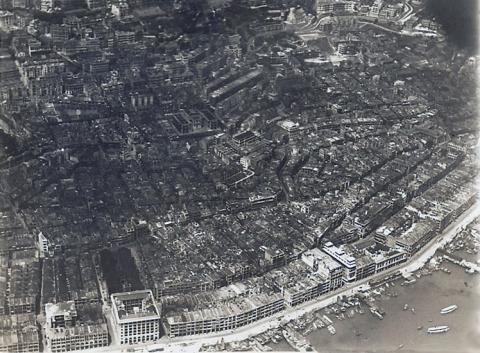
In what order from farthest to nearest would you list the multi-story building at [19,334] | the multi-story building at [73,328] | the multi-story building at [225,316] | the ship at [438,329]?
the ship at [438,329] < the multi-story building at [225,316] < the multi-story building at [73,328] < the multi-story building at [19,334]

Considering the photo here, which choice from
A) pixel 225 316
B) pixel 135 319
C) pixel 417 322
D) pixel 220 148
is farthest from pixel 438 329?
pixel 220 148

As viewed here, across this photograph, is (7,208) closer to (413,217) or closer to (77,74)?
(77,74)

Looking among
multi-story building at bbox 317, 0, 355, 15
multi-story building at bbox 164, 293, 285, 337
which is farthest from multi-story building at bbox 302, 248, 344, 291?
multi-story building at bbox 317, 0, 355, 15

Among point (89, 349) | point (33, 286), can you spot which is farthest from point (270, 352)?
point (33, 286)

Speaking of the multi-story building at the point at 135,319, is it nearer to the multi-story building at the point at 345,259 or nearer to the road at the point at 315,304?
the road at the point at 315,304

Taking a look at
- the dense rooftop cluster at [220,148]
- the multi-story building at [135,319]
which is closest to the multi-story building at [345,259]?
the dense rooftop cluster at [220,148]

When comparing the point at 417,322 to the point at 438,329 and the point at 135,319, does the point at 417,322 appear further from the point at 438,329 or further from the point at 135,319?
the point at 135,319

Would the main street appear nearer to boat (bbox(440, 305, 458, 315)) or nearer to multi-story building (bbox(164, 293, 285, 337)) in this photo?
multi-story building (bbox(164, 293, 285, 337))
